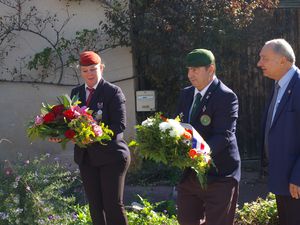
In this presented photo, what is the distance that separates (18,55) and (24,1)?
2.48ft

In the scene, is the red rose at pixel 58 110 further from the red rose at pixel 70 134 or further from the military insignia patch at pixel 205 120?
the military insignia patch at pixel 205 120

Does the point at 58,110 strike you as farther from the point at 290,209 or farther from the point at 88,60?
the point at 290,209

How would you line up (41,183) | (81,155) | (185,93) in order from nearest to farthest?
(185,93), (81,155), (41,183)

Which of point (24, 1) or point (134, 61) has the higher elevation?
point (24, 1)

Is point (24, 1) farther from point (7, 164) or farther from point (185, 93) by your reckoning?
point (185, 93)

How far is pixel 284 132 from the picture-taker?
145 inches

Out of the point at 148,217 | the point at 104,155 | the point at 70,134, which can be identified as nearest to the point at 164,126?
the point at 70,134

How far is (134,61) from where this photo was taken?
7.70 metres

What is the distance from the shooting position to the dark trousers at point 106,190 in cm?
444

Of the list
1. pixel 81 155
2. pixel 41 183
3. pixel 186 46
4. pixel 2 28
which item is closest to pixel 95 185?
pixel 81 155

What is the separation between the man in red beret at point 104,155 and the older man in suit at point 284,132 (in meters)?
1.26

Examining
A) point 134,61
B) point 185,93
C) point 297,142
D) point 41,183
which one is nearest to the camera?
point 297,142

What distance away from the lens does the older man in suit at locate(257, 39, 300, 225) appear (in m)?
3.68

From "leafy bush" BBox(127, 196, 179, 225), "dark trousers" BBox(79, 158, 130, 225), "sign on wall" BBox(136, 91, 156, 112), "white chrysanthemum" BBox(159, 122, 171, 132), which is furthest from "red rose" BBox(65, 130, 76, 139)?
"sign on wall" BBox(136, 91, 156, 112)
